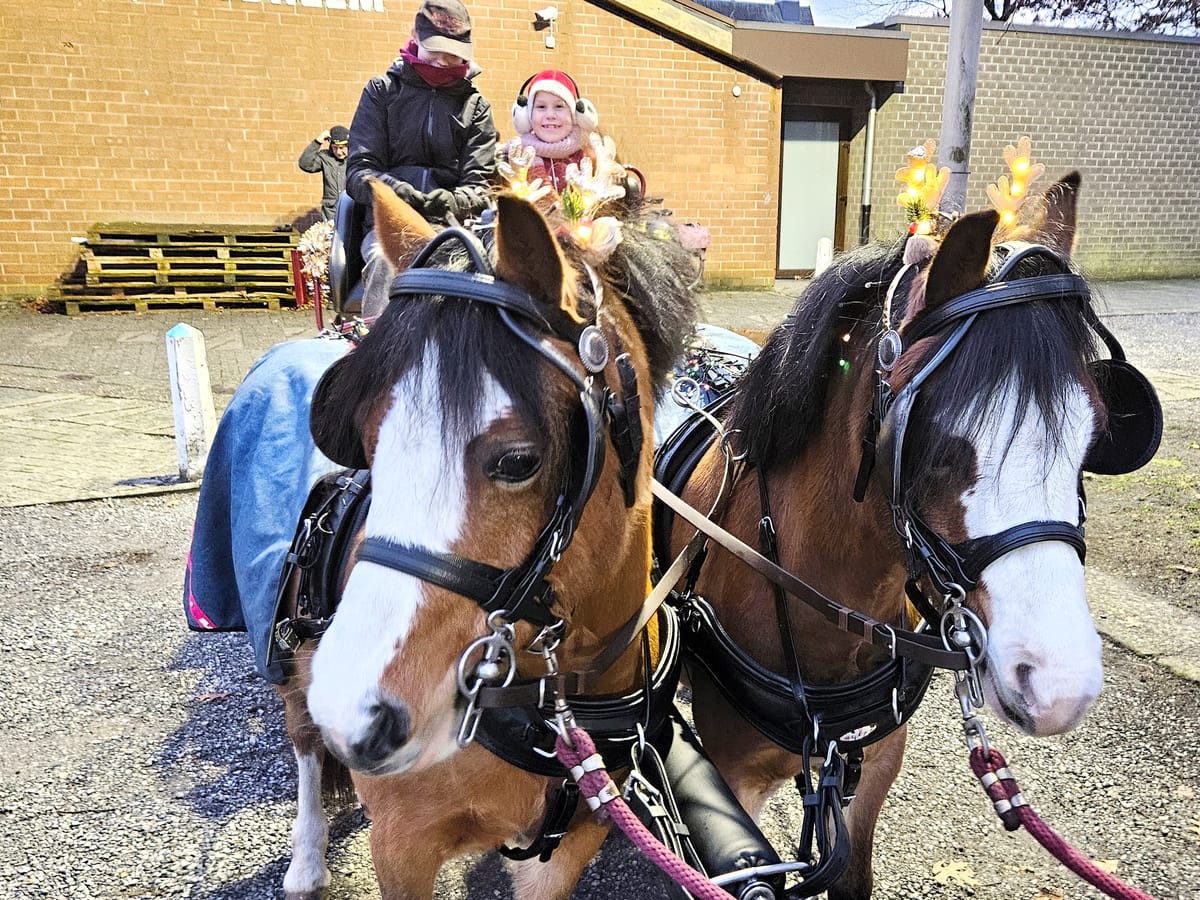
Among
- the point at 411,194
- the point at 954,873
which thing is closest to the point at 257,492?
the point at 411,194

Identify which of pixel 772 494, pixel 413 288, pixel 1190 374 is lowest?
pixel 1190 374

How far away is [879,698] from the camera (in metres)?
1.94

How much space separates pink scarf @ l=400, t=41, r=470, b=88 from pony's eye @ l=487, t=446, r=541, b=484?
260cm

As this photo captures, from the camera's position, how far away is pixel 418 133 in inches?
134

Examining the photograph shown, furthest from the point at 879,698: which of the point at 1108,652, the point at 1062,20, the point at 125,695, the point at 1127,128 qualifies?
the point at 1062,20

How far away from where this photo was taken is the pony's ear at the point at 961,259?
1.50 m

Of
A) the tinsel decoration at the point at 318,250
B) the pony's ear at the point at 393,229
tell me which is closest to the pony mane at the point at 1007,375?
the pony's ear at the point at 393,229

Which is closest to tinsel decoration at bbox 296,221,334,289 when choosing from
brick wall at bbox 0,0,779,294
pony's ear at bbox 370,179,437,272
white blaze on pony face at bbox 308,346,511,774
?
pony's ear at bbox 370,179,437,272

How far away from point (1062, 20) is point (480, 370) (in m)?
29.0

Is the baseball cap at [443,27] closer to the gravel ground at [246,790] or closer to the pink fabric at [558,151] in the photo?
the pink fabric at [558,151]

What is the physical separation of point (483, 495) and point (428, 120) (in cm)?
254

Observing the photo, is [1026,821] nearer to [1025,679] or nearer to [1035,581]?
[1025,679]

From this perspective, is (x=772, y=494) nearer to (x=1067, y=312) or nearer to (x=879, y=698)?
(x=879, y=698)

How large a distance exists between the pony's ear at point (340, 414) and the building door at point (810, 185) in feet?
48.1
